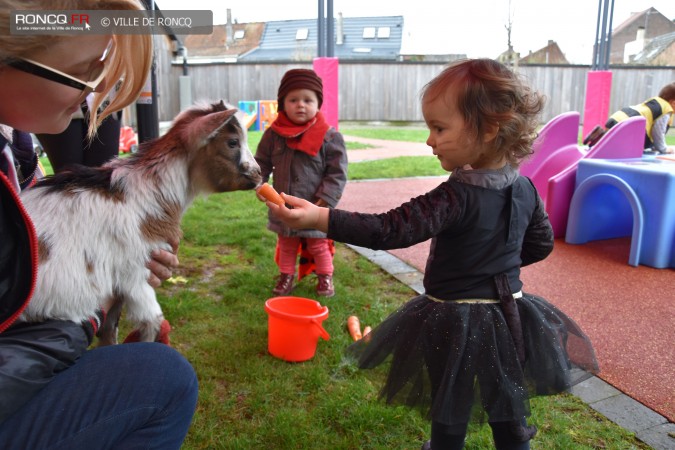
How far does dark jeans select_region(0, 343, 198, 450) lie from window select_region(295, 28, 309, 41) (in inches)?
1780

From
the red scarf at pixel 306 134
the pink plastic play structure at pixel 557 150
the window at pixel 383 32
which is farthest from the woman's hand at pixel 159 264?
the window at pixel 383 32

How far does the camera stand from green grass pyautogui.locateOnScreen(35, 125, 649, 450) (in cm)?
251

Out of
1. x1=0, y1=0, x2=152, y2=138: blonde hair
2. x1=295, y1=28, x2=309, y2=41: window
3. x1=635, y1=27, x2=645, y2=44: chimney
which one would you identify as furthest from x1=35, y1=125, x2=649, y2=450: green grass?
x1=635, y1=27, x2=645, y2=44: chimney

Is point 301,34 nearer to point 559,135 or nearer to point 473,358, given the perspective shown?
point 559,135

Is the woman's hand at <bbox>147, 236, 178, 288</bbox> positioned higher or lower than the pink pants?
higher

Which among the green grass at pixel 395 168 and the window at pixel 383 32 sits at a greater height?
the window at pixel 383 32

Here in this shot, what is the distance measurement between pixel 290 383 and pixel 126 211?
57.0 inches

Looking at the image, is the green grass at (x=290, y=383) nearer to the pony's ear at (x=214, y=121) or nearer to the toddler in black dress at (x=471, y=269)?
the toddler in black dress at (x=471, y=269)

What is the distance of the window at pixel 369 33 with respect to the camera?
42375 millimetres

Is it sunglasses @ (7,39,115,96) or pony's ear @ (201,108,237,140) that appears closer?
sunglasses @ (7,39,115,96)

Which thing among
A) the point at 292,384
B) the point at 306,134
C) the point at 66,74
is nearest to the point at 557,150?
the point at 306,134

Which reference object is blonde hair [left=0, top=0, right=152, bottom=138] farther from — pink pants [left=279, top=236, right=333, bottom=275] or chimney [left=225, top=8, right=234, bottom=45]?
chimney [left=225, top=8, right=234, bottom=45]

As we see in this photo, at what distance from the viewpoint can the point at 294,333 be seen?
3.14m

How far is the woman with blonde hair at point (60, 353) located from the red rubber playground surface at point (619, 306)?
2458 millimetres
